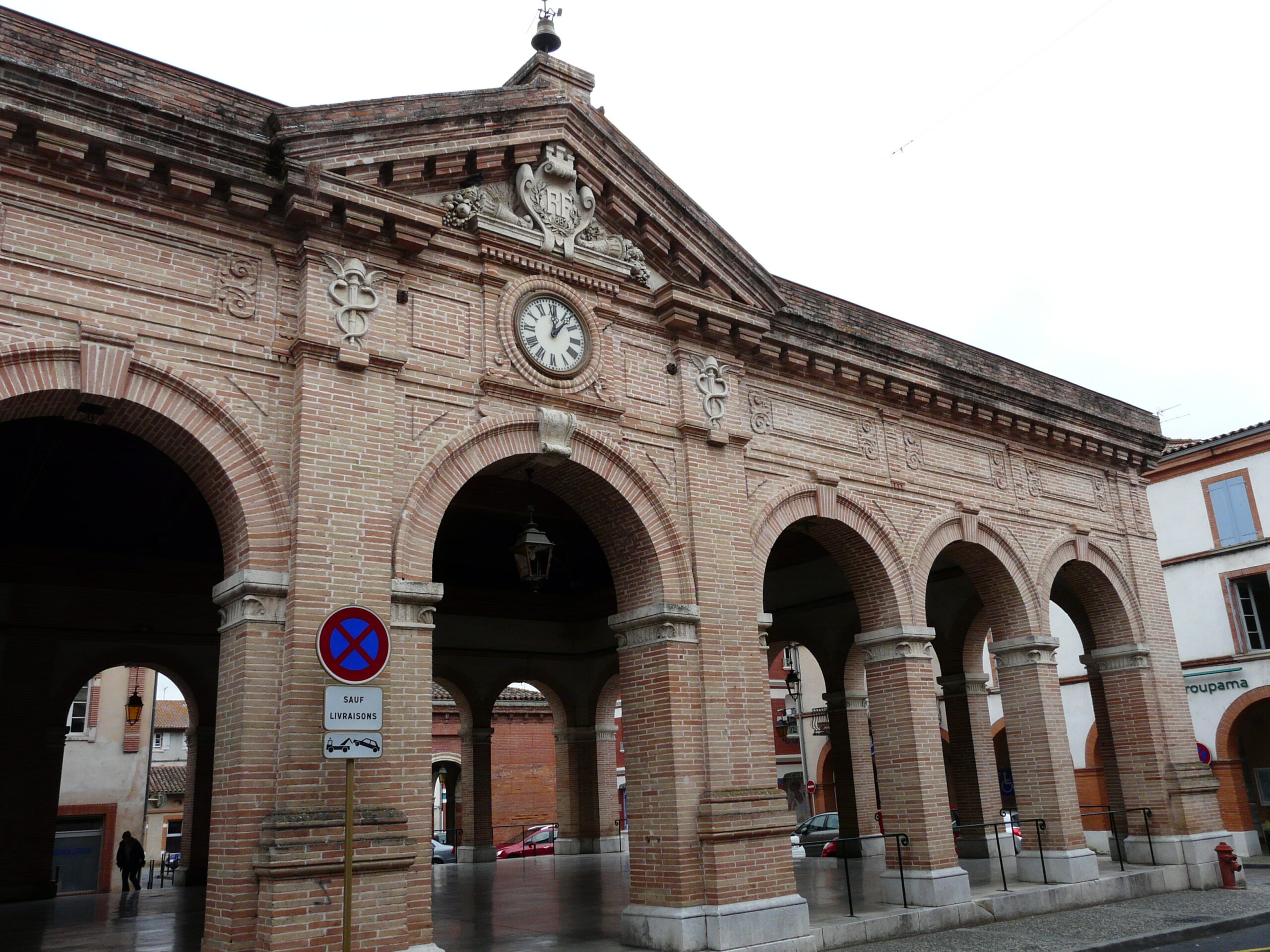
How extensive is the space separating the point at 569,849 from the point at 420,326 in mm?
14330

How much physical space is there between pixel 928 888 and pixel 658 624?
15.2ft

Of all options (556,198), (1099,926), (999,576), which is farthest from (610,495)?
(1099,926)

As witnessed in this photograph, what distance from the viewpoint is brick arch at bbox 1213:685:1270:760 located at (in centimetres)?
2062

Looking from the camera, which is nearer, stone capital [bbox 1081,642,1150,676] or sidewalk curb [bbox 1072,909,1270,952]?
sidewalk curb [bbox 1072,909,1270,952]

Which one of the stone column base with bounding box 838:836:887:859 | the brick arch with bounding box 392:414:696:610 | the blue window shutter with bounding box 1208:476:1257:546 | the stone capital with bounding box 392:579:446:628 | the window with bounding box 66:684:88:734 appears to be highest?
the blue window shutter with bounding box 1208:476:1257:546

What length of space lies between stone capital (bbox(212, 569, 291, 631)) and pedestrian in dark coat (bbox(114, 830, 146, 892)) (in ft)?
41.8

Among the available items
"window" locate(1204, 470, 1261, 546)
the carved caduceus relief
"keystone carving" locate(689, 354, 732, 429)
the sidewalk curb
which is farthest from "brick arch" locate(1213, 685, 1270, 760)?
the carved caduceus relief

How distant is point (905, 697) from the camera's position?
12.2 m

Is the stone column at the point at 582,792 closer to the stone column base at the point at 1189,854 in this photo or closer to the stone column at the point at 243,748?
the stone column base at the point at 1189,854

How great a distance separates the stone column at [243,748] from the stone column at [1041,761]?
32.8 ft

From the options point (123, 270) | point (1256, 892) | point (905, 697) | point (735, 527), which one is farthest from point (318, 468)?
point (1256, 892)

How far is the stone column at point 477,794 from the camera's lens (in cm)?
1944

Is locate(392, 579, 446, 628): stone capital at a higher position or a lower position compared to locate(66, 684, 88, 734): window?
lower

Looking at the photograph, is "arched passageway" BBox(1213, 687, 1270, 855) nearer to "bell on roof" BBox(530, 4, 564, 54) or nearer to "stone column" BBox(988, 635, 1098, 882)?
"stone column" BBox(988, 635, 1098, 882)
